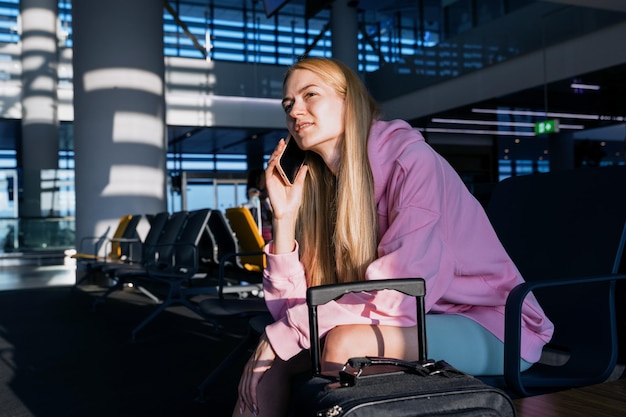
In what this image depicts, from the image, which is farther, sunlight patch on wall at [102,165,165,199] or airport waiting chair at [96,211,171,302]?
sunlight patch on wall at [102,165,165,199]

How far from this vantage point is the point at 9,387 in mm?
3285

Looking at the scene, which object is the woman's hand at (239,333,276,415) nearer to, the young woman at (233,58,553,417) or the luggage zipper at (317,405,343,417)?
the young woman at (233,58,553,417)

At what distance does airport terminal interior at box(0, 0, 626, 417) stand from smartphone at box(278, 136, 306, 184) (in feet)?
17.7

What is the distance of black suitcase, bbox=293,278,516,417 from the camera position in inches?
32.5

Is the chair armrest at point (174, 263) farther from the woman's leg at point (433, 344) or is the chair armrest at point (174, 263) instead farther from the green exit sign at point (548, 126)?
the green exit sign at point (548, 126)

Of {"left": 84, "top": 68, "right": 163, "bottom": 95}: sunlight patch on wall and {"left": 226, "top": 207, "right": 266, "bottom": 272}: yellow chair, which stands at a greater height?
{"left": 84, "top": 68, "right": 163, "bottom": 95}: sunlight patch on wall

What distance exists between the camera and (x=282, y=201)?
61.8 inches

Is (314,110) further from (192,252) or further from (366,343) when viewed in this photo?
(192,252)

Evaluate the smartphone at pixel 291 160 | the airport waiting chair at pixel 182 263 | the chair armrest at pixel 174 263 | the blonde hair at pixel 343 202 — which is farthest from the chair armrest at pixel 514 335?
the chair armrest at pixel 174 263

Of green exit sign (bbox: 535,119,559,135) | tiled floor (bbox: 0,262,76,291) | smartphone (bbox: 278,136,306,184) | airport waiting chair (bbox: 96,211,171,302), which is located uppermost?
green exit sign (bbox: 535,119,559,135)

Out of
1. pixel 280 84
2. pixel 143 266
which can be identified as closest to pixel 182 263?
pixel 143 266

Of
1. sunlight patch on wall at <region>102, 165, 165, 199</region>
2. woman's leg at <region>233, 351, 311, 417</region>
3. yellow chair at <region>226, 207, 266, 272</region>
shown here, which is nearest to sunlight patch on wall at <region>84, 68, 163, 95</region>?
sunlight patch on wall at <region>102, 165, 165, 199</region>

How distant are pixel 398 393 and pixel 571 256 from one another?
1005 millimetres

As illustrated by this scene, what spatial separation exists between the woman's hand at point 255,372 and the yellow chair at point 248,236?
3.82m
